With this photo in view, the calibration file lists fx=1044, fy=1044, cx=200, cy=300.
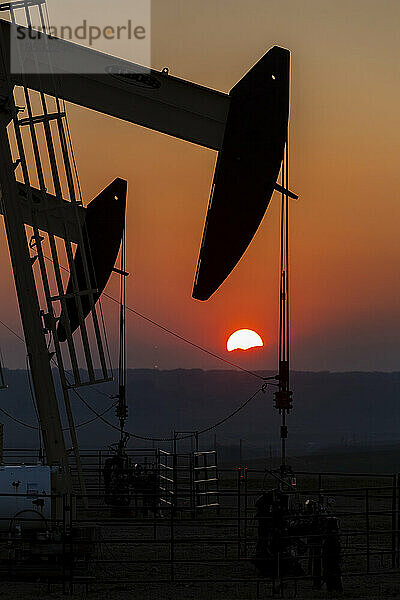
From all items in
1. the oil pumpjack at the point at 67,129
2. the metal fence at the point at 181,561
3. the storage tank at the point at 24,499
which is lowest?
the metal fence at the point at 181,561

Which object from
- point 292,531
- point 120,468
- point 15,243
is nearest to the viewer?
point 292,531

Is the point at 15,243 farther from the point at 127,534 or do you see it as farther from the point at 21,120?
the point at 127,534

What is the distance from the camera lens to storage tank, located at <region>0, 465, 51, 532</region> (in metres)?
16.7

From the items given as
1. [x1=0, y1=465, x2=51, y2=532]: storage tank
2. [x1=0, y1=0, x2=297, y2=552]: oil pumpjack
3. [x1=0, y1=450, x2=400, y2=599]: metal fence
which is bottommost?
[x1=0, y1=450, x2=400, y2=599]: metal fence

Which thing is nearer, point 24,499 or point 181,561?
point 181,561

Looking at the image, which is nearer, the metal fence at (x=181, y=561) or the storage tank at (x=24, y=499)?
the metal fence at (x=181, y=561)

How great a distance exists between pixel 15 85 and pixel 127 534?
9.93 metres

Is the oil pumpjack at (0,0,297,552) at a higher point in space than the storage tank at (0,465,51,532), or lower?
higher

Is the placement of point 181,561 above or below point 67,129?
below

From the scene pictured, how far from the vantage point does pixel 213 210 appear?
52.5ft

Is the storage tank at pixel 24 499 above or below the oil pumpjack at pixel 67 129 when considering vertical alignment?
below

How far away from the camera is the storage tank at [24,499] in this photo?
1667 cm

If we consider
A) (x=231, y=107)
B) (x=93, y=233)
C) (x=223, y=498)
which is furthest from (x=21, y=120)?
(x=223, y=498)

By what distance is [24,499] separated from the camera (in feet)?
55.0
